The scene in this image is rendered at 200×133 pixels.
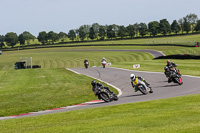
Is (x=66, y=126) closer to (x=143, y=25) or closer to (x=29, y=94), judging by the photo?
(x=29, y=94)

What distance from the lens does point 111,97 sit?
1647cm

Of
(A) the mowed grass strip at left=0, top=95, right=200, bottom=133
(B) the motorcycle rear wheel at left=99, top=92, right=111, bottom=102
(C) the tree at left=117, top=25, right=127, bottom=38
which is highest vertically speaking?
(C) the tree at left=117, top=25, right=127, bottom=38

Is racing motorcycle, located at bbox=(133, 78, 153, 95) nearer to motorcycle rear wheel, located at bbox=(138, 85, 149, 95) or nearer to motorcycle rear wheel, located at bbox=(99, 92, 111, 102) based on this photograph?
motorcycle rear wheel, located at bbox=(138, 85, 149, 95)

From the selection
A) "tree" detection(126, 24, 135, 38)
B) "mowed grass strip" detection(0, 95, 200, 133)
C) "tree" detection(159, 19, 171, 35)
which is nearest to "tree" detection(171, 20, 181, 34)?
"tree" detection(159, 19, 171, 35)

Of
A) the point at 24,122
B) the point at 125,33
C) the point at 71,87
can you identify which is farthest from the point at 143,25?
the point at 24,122

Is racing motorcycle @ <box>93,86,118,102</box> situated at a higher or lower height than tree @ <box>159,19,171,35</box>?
lower

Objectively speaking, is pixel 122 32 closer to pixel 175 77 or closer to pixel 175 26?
pixel 175 26

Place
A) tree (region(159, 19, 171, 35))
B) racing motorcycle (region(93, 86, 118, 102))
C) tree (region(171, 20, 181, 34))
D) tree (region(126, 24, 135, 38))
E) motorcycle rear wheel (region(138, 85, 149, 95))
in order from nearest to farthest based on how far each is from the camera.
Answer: racing motorcycle (region(93, 86, 118, 102))
motorcycle rear wheel (region(138, 85, 149, 95))
tree (region(159, 19, 171, 35))
tree (region(171, 20, 181, 34))
tree (region(126, 24, 135, 38))

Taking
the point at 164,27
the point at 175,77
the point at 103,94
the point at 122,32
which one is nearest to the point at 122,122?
the point at 103,94

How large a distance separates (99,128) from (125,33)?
185020 mm

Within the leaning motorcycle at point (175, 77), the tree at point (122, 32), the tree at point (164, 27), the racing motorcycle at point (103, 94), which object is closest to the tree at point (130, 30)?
the tree at point (122, 32)

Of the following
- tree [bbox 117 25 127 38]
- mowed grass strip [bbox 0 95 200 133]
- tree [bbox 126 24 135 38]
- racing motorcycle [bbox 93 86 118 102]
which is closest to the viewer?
mowed grass strip [bbox 0 95 200 133]

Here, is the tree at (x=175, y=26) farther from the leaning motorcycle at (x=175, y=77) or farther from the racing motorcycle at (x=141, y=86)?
the racing motorcycle at (x=141, y=86)

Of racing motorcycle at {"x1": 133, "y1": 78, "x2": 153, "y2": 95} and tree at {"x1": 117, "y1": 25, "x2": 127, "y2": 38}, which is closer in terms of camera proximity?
racing motorcycle at {"x1": 133, "y1": 78, "x2": 153, "y2": 95}
